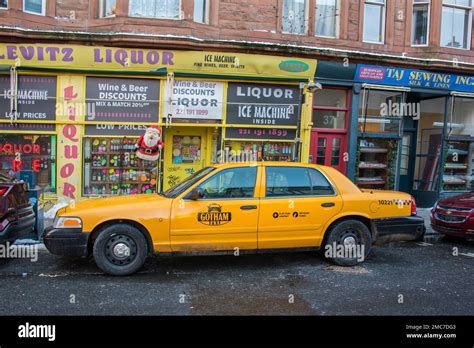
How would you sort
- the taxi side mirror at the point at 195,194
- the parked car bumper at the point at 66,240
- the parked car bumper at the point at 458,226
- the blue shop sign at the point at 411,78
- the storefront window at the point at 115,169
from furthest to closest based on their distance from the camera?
1. the blue shop sign at the point at 411,78
2. the storefront window at the point at 115,169
3. the parked car bumper at the point at 458,226
4. the taxi side mirror at the point at 195,194
5. the parked car bumper at the point at 66,240

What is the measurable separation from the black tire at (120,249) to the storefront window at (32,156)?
17.8ft

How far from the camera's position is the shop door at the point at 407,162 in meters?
13.6

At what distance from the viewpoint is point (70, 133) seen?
1038 centimetres

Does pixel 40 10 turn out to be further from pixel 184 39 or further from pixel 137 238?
pixel 137 238

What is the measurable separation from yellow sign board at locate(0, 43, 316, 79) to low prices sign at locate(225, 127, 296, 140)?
144 cm

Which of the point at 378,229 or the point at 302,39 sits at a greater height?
the point at 302,39

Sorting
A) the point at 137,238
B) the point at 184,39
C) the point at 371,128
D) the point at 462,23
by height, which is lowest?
the point at 137,238

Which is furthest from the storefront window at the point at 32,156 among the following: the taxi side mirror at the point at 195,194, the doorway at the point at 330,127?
the doorway at the point at 330,127

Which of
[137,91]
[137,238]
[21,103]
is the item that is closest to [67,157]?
[21,103]

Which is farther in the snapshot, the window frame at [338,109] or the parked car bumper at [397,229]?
the window frame at [338,109]

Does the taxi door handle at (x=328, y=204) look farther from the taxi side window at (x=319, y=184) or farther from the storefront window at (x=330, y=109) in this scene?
the storefront window at (x=330, y=109)

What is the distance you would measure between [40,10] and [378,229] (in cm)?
955

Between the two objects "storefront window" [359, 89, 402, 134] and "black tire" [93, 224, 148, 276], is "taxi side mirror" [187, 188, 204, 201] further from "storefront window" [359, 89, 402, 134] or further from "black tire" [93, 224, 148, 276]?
"storefront window" [359, 89, 402, 134]

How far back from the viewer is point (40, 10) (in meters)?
10.6
